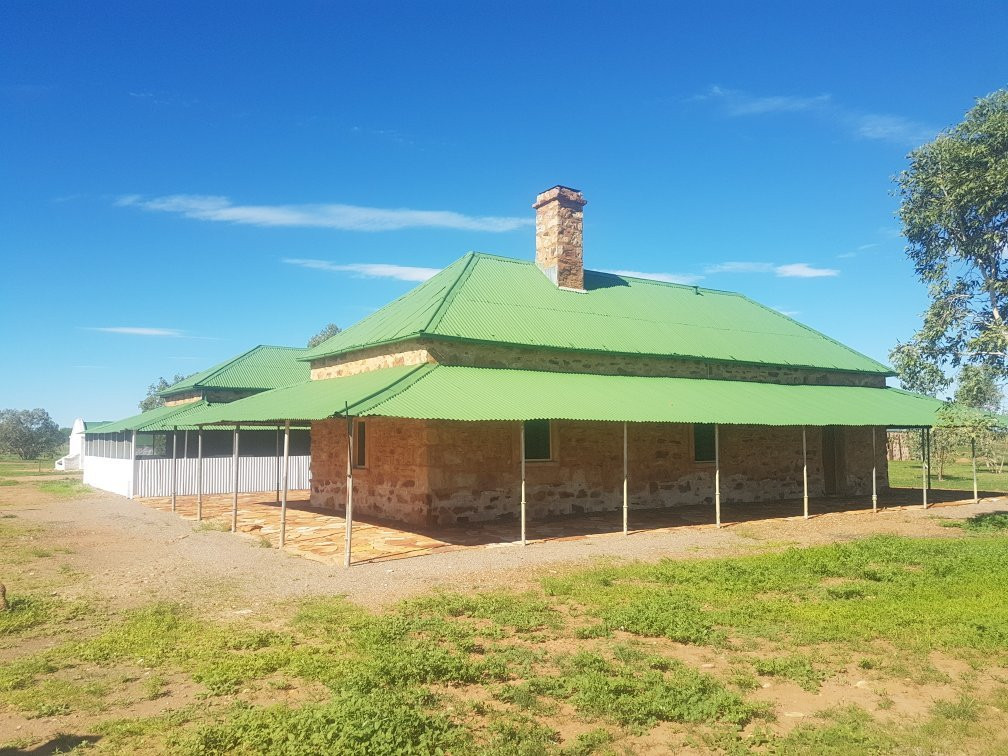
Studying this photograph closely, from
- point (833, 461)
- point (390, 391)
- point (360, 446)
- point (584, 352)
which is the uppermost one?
point (584, 352)

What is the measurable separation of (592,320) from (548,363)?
243 cm

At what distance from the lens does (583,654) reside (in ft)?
20.4

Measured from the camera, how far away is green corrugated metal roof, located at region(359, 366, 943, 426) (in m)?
12.2

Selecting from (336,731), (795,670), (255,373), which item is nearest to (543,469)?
(795,670)

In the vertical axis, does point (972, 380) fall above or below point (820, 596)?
above

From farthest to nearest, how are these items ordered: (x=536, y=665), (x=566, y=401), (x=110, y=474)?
(x=110, y=474), (x=566, y=401), (x=536, y=665)

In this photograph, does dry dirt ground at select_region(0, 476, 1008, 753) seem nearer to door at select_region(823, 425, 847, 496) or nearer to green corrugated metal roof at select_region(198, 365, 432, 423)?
green corrugated metal roof at select_region(198, 365, 432, 423)

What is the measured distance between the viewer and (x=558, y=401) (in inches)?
529

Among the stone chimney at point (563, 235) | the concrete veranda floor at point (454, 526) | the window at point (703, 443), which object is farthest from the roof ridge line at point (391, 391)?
→ the window at point (703, 443)

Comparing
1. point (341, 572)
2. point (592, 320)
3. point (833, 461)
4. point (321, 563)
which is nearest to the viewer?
point (341, 572)

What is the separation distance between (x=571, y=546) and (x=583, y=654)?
620cm

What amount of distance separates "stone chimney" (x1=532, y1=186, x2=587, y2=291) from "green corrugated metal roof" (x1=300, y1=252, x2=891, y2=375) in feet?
1.30

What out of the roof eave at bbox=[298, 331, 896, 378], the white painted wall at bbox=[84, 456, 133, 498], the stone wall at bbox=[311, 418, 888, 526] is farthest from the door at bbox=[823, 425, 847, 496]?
the white painted wall at bbox=[84, 456, 133, 498]

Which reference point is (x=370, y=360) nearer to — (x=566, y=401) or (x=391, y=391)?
(x=391, y=391)
